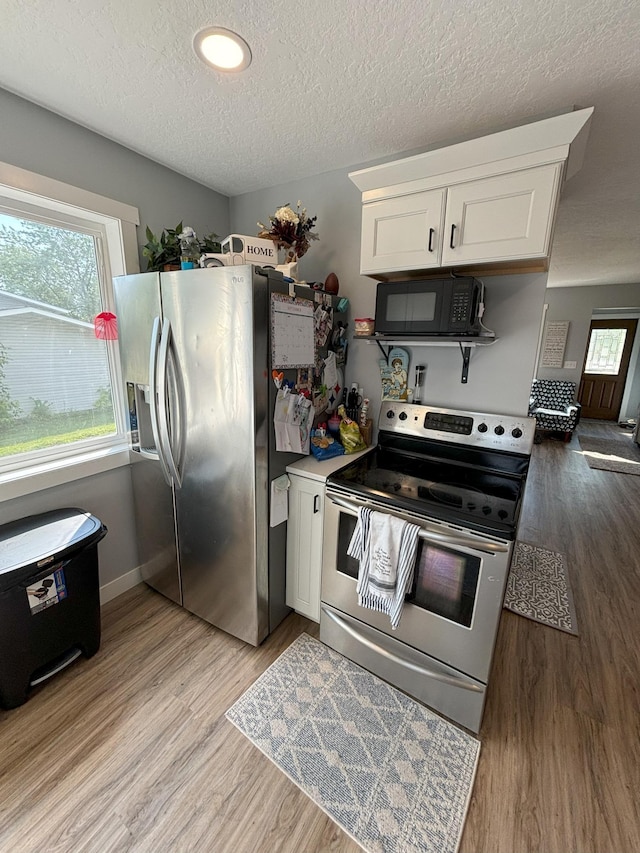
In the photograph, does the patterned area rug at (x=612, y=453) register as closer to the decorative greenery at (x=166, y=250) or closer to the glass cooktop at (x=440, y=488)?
the glass cooktop at (x=440, y=488)

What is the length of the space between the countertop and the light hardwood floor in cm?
93

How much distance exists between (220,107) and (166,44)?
0.35 meters

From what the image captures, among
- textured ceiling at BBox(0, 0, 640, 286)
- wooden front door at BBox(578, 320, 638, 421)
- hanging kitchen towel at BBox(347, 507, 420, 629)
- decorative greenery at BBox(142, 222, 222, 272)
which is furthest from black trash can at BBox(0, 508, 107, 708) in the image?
wooden front door at BBox(578, 320, 638, 421)

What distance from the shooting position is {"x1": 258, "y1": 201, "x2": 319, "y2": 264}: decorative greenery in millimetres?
1795

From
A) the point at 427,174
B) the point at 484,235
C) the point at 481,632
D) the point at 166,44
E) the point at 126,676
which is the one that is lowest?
the point at 126,676

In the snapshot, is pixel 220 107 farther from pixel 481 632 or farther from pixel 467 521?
pixel 481 632

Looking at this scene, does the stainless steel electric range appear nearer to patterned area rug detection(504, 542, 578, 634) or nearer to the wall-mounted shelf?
the wall-mounted shelf

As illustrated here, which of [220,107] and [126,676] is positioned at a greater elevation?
[220,107]

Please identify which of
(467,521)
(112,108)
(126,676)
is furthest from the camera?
(126,676)

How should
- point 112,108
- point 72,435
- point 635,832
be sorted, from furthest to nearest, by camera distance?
1. point 72,435
2. point 112,108
3. point 635,832

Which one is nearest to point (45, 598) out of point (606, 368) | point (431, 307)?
point (431, 307)

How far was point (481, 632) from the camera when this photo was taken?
52.2 inches

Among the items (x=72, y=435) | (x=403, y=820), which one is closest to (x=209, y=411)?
(x=72, y=435)

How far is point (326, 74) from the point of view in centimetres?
133
